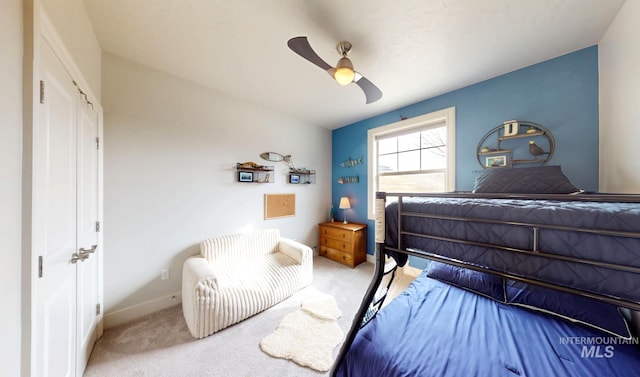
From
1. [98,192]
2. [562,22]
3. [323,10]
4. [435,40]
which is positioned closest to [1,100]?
[98,192]

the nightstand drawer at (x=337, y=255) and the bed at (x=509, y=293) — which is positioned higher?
the bed at (x=509, y=293)

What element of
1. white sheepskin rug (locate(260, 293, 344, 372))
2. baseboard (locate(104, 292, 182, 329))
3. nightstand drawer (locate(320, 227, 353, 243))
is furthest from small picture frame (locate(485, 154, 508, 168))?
baseboard (locate(104, 292, 182, 329))

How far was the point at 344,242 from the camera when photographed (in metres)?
3.41

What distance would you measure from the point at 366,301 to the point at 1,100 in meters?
1.75

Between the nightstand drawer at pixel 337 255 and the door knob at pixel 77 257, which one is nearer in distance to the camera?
the door knob at pixel 77 257

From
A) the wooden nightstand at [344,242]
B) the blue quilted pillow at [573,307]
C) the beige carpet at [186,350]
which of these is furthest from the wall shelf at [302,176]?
the blue quilted pillow at [573,307]

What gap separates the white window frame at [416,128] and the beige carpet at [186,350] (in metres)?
2.00

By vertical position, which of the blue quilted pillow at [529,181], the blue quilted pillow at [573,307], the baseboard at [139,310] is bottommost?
the baseboard at [139,310]

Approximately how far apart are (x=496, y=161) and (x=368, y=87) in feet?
5.81

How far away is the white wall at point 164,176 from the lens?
6.43 feet

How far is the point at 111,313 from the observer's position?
191 centimetres

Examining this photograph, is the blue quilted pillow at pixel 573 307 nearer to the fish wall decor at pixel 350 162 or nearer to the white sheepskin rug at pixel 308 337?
the white sheepskin rug at pixel 308 337

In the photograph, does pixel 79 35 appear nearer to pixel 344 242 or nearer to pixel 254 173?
pixel 254 173

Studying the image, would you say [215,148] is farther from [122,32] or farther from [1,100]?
[1,100]
